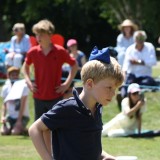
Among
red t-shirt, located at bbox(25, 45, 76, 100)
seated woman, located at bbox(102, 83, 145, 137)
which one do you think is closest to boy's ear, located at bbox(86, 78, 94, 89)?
red t-shirt, located at bbox(25, 45, 76, 100)

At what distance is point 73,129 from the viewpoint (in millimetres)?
3873

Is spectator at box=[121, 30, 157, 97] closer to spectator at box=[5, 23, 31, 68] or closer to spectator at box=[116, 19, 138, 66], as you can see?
spectator at box=[116, 19, 138, 66]

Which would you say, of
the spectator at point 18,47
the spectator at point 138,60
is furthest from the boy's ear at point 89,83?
the spectator at point 18,47

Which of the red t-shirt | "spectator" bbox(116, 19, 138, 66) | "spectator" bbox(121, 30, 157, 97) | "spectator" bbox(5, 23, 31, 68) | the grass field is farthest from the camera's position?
"spectator" bbox(5, 23, 31, 68)

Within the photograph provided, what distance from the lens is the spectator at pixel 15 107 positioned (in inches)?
412

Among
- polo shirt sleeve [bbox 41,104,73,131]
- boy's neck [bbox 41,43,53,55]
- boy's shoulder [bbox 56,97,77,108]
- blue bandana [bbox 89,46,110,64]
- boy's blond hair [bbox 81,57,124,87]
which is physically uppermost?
blue bandana [bbox 89,46,110,64]

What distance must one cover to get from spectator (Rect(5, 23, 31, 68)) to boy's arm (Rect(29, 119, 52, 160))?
1060 cm

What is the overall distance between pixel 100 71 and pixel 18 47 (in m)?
11.2

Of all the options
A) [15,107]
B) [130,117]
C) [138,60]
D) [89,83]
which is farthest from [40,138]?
[138,60]

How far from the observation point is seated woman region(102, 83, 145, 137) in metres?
10.1

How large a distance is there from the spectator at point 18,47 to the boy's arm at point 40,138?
10604 mm

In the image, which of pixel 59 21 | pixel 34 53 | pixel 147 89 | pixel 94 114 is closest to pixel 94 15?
pixel 59 21

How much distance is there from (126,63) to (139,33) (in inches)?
28.0

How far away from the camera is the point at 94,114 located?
12.9ft
